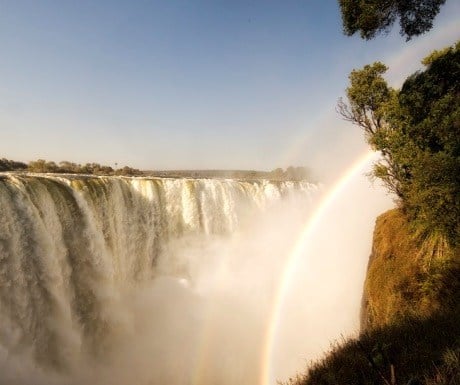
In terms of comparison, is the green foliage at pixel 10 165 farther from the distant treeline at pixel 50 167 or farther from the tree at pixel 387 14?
the tree at pixel 387 14

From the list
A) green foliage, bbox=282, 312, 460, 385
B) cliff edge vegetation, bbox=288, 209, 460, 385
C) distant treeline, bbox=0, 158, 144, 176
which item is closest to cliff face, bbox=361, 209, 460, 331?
cliff edge vegetation, bbox=288, 209, 460, 385

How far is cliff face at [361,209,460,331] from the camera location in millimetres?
8219

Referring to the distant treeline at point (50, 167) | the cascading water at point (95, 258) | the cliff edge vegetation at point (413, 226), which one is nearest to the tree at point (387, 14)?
the cliff edge vegetation at point (413, 226)

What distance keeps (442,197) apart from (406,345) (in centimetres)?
496

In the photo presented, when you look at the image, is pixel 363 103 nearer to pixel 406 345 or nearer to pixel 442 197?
pixel 442 197

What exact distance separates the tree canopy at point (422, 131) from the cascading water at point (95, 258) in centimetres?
1250

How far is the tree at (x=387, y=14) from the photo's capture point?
29.6 ft

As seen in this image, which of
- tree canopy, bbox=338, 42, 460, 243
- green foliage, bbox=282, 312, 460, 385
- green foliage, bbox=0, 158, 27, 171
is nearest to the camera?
green foliage, bbox=282, 312, 460, 385

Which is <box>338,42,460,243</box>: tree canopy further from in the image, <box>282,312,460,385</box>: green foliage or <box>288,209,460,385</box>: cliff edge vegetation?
<box>282,312,460,385</box>: green foliage

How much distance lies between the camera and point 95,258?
17109 mm

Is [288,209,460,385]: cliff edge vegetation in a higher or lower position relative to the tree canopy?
lower

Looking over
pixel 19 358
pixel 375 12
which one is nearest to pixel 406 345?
pixel 375 12

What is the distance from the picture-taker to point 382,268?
37.0 feet

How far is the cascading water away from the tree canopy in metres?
12.5
